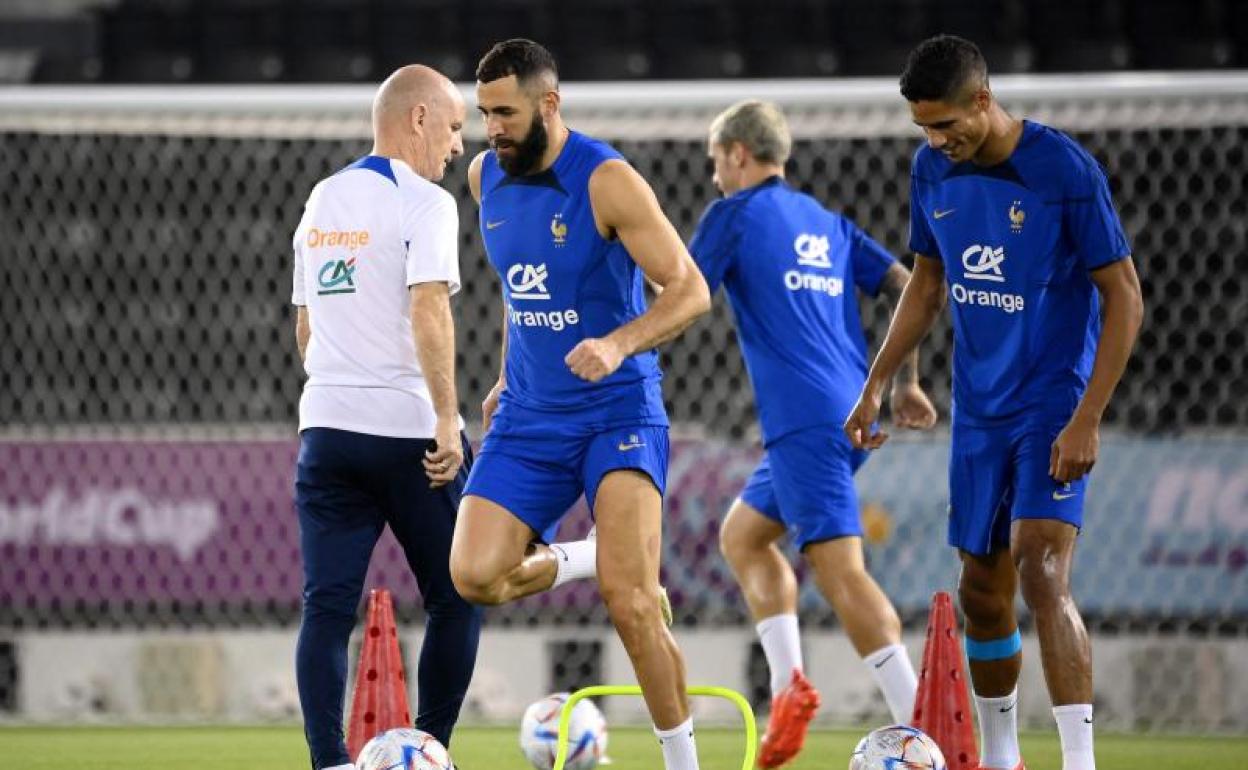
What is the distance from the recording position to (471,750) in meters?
6.91

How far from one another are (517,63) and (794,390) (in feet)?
5.64

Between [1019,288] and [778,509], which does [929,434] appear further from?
[1019,288]

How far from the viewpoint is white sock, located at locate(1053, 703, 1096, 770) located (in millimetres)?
4676

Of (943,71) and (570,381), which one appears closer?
(943,71)

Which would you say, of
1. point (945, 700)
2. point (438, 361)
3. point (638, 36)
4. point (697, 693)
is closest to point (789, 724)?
point (945, 700)

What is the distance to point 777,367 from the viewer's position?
601 centimetres

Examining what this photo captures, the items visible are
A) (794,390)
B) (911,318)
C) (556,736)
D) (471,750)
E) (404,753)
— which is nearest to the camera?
(404,753)

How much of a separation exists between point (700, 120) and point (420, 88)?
3957mm

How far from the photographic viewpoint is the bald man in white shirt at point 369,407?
477 centimetres

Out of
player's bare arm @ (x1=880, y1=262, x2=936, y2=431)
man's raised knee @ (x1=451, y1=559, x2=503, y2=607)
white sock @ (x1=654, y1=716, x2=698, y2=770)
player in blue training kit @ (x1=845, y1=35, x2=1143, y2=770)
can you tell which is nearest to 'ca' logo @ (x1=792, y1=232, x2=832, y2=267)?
player's bare arm @ (x1=880, y1=262, x2=936, y2=431)

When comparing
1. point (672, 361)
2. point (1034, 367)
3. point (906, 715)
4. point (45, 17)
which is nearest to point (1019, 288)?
point (1034, 367)

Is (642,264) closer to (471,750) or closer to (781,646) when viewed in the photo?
(781,646)

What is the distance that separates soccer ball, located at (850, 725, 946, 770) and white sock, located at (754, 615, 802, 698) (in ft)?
4.80

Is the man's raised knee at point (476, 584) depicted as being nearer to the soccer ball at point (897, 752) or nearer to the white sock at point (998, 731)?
the soccer ball at point (897, 752)
